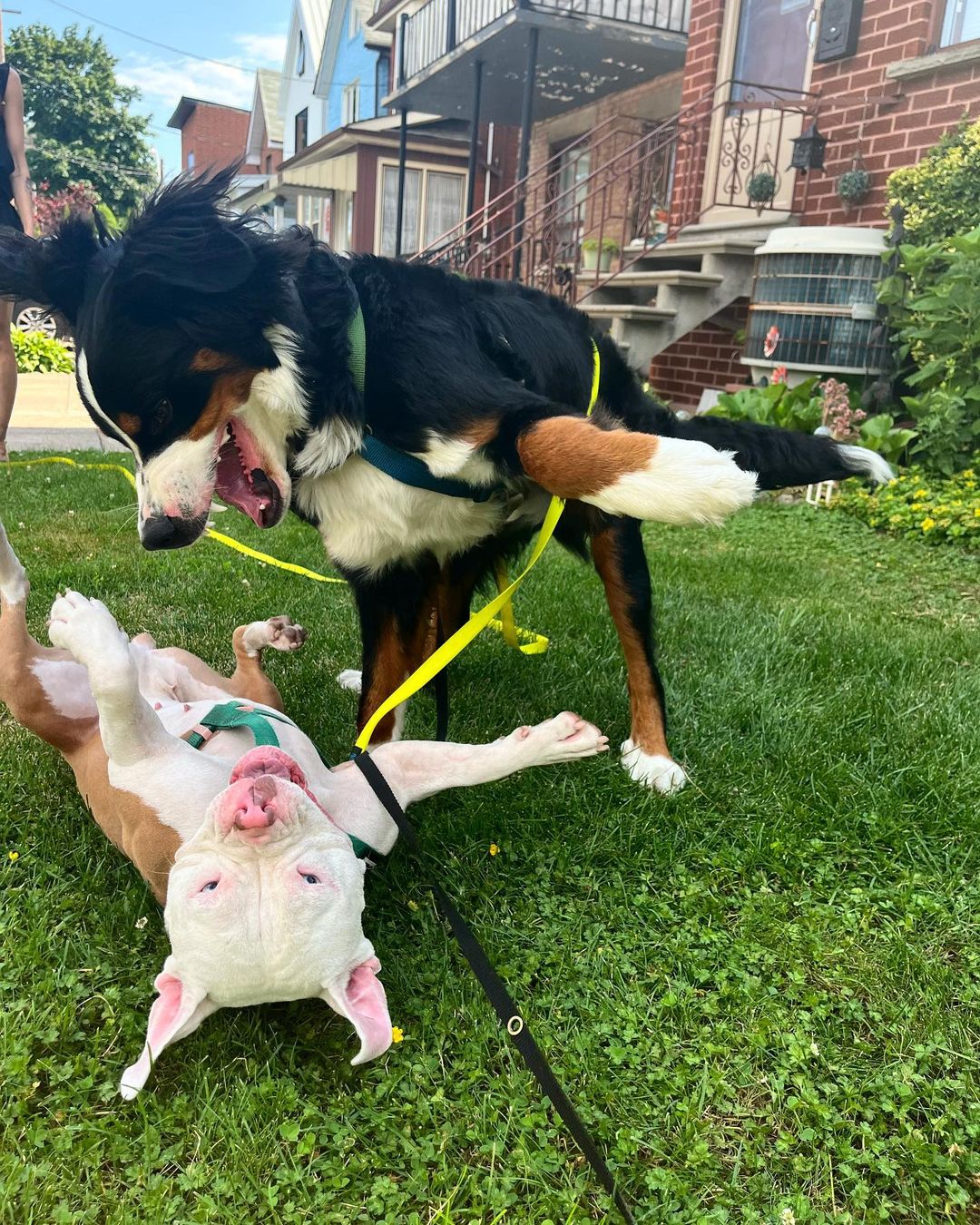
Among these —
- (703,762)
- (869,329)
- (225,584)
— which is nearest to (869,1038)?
(703,762)

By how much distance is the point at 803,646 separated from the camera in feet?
11.0

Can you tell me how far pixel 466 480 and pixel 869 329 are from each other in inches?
202

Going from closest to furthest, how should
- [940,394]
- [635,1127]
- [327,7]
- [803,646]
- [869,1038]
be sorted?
[635,1127] < [869,1038] < [803,646] < [940,394] < [327,7]

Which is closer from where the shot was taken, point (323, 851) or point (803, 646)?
point (323, 851)

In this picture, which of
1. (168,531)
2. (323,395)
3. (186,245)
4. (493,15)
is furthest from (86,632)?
(493,15)

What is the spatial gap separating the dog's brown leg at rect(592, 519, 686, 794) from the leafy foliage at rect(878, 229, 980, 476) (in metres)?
3.49

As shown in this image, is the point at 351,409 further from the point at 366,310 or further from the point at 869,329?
the point at 869,329

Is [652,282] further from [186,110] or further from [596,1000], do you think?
[186,110]

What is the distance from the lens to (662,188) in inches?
391

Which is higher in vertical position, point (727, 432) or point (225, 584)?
point (727, 432)

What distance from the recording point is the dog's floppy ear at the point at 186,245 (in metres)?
1.83

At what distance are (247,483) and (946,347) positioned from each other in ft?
16.0

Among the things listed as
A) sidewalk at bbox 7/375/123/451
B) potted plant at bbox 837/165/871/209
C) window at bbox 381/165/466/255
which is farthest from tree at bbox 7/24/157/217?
potted plant at bbox 837/165/871/209

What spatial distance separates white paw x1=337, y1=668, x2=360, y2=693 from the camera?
3.08 metres
